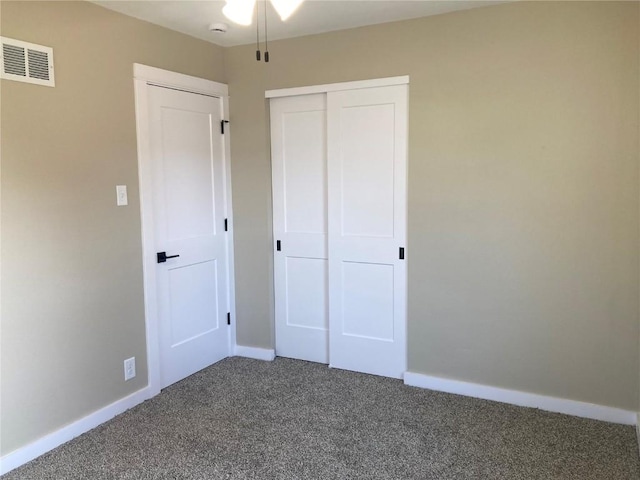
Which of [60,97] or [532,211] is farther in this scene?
[532,211]

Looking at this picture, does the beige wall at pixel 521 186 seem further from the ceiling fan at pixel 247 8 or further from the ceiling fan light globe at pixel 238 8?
the ceiling fan light globe at pixel 238 8

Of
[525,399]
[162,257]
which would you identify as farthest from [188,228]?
[525,399]

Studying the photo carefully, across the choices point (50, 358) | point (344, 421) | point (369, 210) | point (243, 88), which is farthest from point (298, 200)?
point (50, 358)

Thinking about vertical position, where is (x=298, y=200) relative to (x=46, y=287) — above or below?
above

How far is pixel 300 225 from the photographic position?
3830 millimetres

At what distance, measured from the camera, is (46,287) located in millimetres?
2625

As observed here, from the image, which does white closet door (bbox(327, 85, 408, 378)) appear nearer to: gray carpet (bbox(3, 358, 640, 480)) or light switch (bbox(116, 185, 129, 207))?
gray carpet (bbox(3, 358, 640, 480))

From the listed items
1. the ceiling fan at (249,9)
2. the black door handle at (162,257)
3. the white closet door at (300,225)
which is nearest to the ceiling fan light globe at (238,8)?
the ceiling fan at (249,9)

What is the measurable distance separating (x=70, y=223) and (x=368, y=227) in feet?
6.26

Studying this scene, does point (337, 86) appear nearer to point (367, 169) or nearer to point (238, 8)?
point (367, 169)

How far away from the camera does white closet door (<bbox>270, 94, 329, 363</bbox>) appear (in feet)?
12.1

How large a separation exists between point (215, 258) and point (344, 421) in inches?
64.3

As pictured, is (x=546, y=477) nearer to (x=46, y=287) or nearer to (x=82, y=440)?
(x=82, y=440)

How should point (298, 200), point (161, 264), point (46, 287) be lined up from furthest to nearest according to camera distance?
1. point (298, 200)
2. point (161, 264)
3. point (46, 287)
